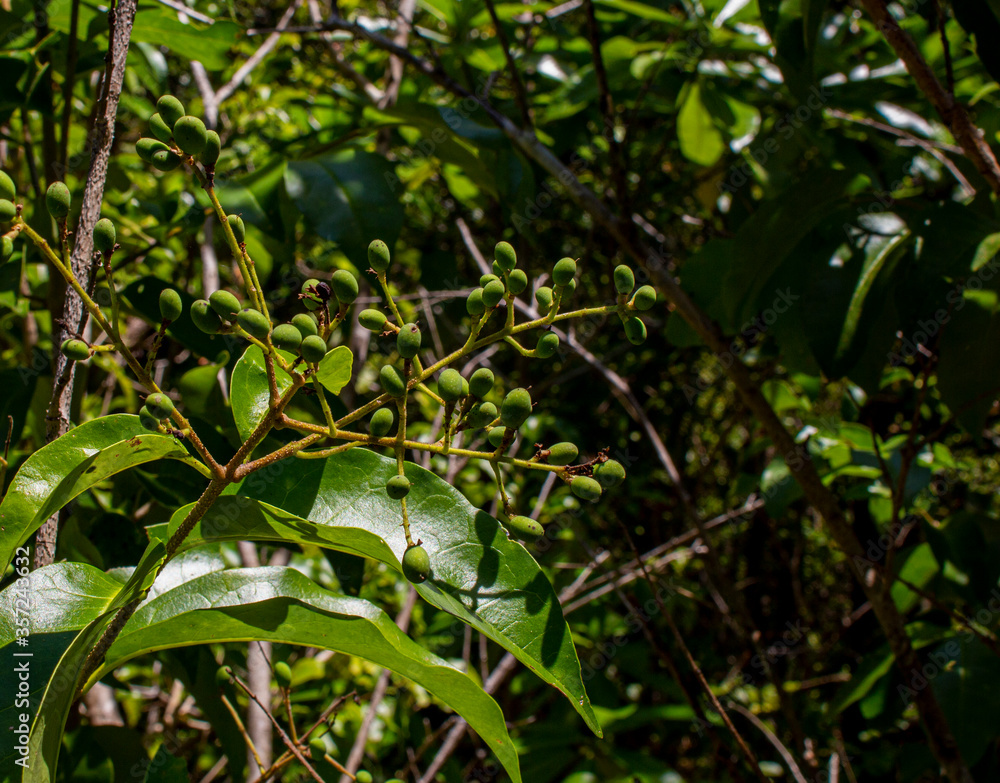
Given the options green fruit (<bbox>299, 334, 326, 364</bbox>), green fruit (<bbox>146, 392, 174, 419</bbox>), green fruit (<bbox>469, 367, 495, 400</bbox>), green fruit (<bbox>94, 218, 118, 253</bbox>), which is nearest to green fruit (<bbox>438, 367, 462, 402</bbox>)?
green fruit (<bbox>469, 367, 495, 400</bbox>)

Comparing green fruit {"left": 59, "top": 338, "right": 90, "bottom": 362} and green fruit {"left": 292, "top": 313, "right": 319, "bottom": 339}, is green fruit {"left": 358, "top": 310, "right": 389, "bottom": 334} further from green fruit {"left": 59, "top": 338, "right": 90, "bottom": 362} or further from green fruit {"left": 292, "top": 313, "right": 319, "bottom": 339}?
green fruit {"left": 59, "top": 338, "right": 90, "bottom": 362}

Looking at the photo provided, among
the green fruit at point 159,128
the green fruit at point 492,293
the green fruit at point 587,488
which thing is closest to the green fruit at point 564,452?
the green fruit at point 587,488

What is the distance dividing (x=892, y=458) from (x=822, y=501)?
73cm

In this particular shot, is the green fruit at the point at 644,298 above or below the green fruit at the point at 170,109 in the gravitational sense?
below

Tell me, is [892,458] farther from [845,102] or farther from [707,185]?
[707,185]

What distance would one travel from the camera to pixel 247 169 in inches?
91.3

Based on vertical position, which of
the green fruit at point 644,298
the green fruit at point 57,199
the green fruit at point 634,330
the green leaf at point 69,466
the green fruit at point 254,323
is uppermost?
the green fruit at point 57,199

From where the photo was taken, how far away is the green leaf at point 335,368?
69cm

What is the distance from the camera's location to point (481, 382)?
718 mm

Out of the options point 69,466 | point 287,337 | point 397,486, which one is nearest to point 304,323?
point 287,337

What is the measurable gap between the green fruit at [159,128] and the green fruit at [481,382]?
37 cm

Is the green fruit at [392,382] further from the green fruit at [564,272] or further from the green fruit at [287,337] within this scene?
the green fruit at [564,272]

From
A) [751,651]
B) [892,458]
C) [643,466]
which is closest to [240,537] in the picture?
[892,458]

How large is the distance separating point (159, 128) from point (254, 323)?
0.26 metres
